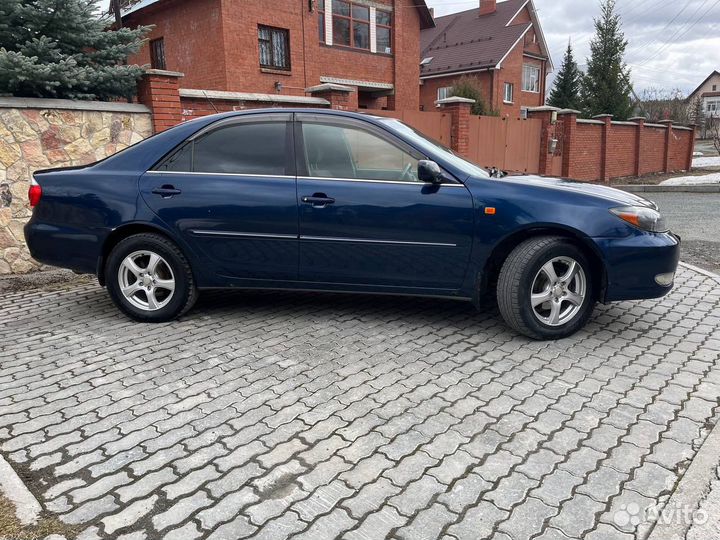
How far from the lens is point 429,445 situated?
2.89 m

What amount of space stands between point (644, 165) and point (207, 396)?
22.4 metres

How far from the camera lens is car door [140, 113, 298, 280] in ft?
14.6

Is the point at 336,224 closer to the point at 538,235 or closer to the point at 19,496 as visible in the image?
the point at 538,235

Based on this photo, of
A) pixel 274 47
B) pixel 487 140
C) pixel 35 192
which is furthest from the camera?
pixel 274 47

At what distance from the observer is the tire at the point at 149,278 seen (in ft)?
15.1

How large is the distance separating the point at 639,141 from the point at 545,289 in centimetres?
1968

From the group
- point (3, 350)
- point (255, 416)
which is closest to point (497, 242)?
point (255, 416)

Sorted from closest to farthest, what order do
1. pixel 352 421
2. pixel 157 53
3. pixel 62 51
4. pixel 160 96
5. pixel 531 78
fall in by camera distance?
1. pixel 352 421
2. pixel 62 51
3. pixel 160 96
4. pixel 157 53
5. pixel 531 78

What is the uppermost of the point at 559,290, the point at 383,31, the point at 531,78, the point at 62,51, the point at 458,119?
the point at 383,31

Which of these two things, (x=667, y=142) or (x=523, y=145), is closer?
(x=523, y=145)

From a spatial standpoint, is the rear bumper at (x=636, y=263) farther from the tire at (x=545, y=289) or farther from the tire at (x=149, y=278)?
the tire at (x=149, y=278)

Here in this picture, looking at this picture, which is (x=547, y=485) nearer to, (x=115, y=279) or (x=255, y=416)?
(x=255, y=416)

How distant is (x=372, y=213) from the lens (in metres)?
4.29

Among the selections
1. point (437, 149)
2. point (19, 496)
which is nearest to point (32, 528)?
point (19, 496)
